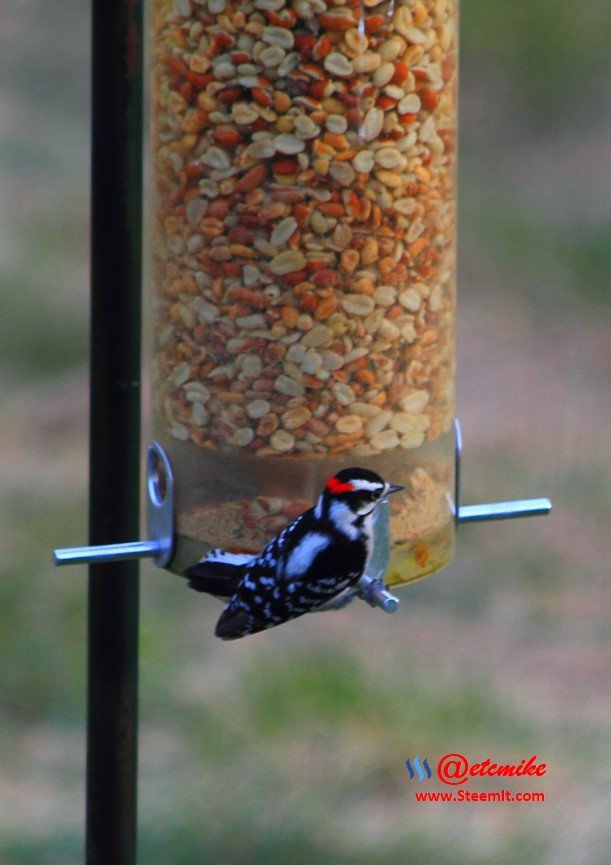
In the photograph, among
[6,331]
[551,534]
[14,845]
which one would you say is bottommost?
[14,845]

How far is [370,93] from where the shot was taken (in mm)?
2205

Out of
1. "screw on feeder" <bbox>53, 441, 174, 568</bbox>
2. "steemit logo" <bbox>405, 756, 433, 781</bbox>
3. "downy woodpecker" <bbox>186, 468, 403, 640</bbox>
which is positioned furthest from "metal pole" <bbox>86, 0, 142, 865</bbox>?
"steemit logo" <bbox>405, 756, 433, 781</bbox>

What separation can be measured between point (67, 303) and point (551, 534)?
2817mm

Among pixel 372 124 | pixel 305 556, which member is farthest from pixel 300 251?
pixel 305 556

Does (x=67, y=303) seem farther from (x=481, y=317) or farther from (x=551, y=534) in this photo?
(x=551, y=534)

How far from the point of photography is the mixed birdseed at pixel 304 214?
7.17ft

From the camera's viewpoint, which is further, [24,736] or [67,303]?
[67,303]

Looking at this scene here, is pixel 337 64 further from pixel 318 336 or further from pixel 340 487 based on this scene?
pixel 340 487

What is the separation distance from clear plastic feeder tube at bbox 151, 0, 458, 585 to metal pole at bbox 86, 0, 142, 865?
0.76ft

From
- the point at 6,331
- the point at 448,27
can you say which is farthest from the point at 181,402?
the point at 6,331

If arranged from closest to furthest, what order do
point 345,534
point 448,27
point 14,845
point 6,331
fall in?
point 345,534, point 448,27, point 14,845, point 6,331

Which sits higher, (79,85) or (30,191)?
(79,85)

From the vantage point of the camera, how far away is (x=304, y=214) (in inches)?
87.5

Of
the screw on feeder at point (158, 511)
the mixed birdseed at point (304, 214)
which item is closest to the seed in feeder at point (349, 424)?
the mixed birdseed at point (304, 214)
